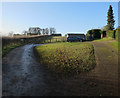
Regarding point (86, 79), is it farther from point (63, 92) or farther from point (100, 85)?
point (63, 92)

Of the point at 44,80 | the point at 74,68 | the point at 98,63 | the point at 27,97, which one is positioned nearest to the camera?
the point at 27,97

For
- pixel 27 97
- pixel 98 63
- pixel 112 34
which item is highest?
pixel 112 34

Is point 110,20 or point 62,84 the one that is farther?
point 110,20

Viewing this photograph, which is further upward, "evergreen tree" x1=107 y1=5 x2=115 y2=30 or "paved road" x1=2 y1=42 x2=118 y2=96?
"evergreen tree" x1=107 y1=5 x2=115 y2=30

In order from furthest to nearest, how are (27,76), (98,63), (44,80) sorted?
(98,63) → (27,76) → (44,80)

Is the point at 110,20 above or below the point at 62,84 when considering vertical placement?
above

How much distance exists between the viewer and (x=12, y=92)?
406 centimetres

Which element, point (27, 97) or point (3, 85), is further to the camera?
point (3, 85)

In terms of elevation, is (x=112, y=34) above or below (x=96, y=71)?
above

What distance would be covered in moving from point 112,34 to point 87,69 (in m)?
17.6

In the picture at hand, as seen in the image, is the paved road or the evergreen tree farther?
the evergreen tree

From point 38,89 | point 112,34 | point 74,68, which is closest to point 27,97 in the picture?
point 38,89

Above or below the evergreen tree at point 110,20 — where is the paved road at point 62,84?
below

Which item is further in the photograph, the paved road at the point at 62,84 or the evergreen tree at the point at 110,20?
the evergreen tree at the point at 110,20
